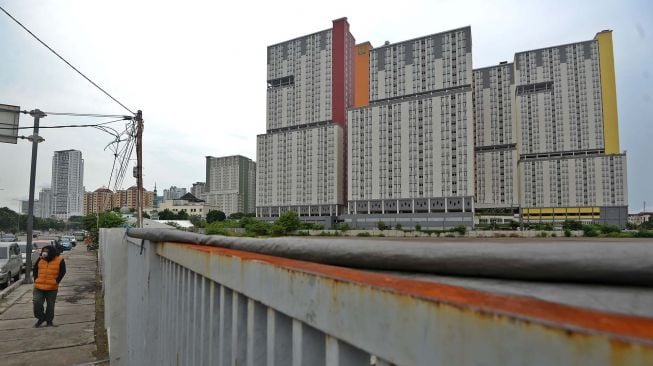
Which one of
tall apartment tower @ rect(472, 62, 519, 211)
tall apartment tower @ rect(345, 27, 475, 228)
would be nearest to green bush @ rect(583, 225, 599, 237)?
tall apartment tower @ rect(345, 27, 475, 228)

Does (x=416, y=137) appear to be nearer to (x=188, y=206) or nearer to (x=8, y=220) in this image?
(x=188, y=206)

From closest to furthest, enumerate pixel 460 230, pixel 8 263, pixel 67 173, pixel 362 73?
pixel 8 263 < pixel 67 173 < pixel 460 230 < pixel 362 73

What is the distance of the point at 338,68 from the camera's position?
76062 mm

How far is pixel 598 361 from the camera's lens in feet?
1.20

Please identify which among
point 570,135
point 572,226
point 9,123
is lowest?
point 572,226

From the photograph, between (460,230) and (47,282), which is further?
(460,230)

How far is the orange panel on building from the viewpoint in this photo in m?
77.9

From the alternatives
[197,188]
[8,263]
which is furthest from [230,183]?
[8,263]

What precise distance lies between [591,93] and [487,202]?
2748 centimetres

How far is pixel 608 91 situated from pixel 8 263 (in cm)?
8720

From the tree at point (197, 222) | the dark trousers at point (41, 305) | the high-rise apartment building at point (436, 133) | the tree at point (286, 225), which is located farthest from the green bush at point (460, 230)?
the dark trousers at point (41, 305)

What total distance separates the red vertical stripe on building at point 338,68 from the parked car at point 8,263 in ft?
219

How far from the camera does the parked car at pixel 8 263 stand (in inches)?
451

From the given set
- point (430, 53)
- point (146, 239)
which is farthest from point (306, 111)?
point (146, 239)
